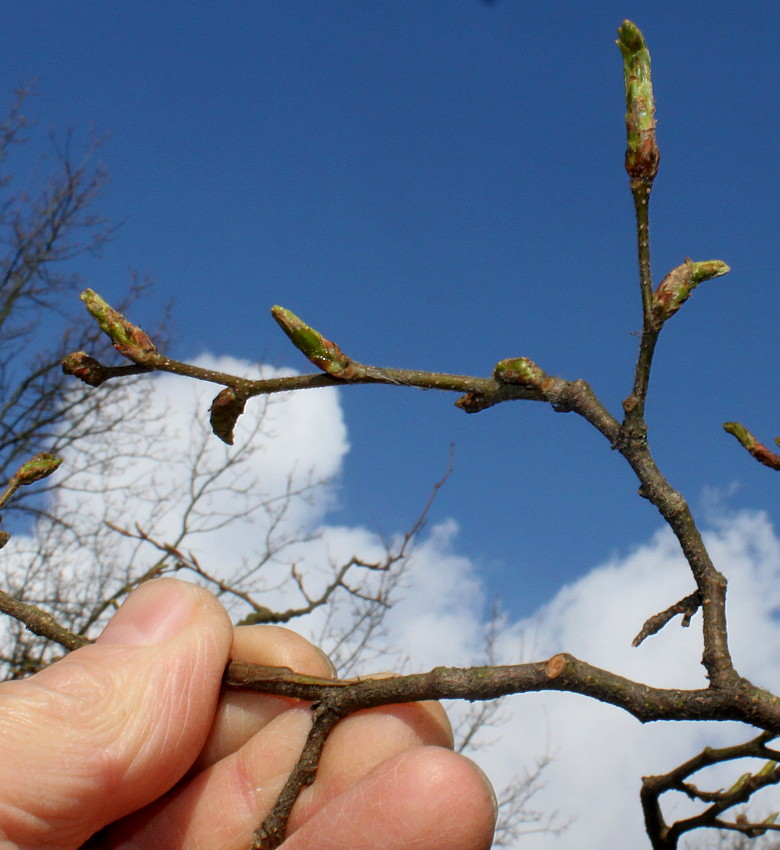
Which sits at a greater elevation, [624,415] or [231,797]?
[624,415]

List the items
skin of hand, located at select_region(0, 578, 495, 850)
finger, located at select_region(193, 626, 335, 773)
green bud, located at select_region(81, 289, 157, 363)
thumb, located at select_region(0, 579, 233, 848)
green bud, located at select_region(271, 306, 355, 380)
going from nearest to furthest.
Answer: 1. green bud, located at select_region(271, 306, 355, 380)
2. green bud, located at select_region(81, 289, 157, 363)
3. skin of hand, located at select_region(0, 578, 495, 850)
4. thumb, located at select_region(0, 579, 233, 848)
5. finger, located at select_region(193, 626, 335, 773)

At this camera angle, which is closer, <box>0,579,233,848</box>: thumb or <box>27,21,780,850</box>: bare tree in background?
<box>27,21,780,850</box>: bare tree in background

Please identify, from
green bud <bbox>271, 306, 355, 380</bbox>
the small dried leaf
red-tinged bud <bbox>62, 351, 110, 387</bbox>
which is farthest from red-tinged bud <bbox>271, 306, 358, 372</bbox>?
red-tinged bud <bbox>62, 351, 110, 387</bbox>

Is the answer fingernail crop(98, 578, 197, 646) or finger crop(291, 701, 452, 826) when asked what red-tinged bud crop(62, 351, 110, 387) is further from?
finger crop(291, 701, 452, 826)

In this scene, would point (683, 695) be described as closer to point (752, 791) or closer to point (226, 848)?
point (752, 791)

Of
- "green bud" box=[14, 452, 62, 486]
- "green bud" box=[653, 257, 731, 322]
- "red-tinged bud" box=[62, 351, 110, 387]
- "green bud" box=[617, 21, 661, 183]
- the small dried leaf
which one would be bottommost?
"green bud" box=[14, 452, 62, 486]

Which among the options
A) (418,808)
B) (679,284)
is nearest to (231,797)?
(418,808)

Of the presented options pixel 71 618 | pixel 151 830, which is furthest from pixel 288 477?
pixel 151 830

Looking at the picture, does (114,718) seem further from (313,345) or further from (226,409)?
(313,345)
